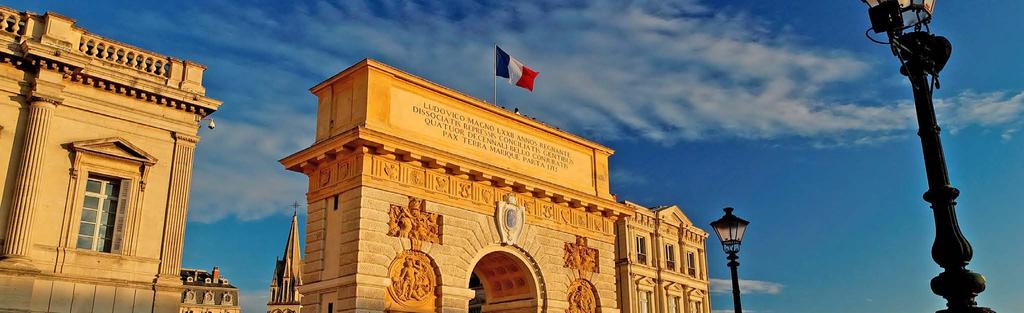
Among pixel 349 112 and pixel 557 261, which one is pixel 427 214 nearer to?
pixel 349 112

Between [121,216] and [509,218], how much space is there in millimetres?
10194

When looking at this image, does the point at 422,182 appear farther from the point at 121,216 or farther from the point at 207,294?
the point at 207,294

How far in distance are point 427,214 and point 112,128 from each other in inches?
314

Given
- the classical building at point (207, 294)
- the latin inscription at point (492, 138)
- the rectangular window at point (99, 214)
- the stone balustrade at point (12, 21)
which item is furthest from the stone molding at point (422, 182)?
the classical building at point (207, 294)

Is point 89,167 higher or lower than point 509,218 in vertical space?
higher

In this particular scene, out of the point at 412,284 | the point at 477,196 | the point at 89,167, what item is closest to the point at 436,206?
the point at 477,196

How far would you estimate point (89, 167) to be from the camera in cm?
1845

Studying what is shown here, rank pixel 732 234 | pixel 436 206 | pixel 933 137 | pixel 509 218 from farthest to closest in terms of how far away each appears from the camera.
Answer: pixel 509 218 → pixel 436 206 → pixel 732 234 → pixel 933 137

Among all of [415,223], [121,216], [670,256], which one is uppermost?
[670,256]

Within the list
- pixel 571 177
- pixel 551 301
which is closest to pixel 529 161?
pixel 571 177

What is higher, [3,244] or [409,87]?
[409,87]

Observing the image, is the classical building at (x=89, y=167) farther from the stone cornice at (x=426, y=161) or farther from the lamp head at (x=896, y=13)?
the lamp head at (x=896, y=13)

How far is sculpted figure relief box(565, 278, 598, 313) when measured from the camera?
971 inches

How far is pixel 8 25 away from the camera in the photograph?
18078 millimetres
